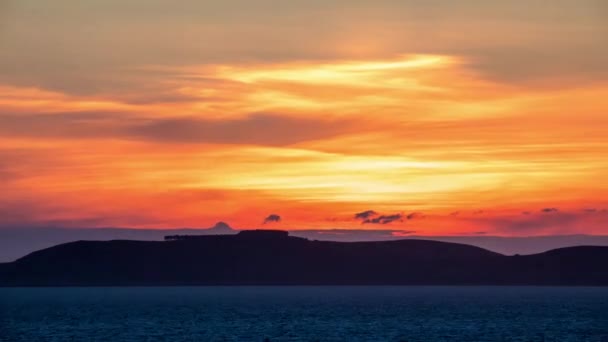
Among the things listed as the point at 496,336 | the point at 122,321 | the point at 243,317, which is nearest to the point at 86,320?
the point at 122,321

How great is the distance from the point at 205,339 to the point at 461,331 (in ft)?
99.6

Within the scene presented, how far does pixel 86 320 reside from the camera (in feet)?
506

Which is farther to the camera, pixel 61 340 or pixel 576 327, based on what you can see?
pixel 576 327

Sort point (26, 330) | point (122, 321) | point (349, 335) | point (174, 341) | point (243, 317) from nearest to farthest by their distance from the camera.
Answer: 1. point (174, 341)
2. point (349, 335)
3. point (26, 330)
4. point (122, 321)
5. point (243, 317)

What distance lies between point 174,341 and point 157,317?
174ft

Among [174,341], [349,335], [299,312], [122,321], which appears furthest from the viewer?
[299,312]

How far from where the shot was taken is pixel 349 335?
118188 millimetres

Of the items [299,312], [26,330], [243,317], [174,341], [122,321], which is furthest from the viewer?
[299,312]

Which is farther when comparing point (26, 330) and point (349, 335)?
point (26, 330)

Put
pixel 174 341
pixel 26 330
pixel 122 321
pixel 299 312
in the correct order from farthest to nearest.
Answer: pixel 299 312 < pixel 122 321 < pixel 26 330 < pixel 174 341

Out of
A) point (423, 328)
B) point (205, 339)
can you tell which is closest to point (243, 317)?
point (423, 328)

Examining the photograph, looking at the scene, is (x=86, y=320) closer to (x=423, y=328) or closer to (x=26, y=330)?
(x=26, y=330)

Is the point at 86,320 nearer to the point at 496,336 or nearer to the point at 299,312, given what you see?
Answer: the point at 299,312

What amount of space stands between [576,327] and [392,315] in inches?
1517
